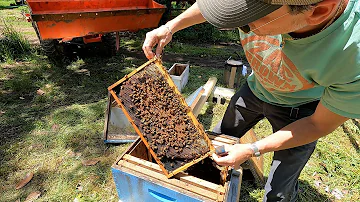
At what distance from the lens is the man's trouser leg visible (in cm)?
191

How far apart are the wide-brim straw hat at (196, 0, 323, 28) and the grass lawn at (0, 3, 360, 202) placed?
7.76 ft

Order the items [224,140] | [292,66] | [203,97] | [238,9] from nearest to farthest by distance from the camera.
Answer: [238,9] < [292,66] < [224,140] < [203,97]

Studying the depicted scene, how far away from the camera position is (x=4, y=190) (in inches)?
108

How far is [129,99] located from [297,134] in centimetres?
128

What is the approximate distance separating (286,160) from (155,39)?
5.01 ft

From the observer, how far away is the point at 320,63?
131 centimetres

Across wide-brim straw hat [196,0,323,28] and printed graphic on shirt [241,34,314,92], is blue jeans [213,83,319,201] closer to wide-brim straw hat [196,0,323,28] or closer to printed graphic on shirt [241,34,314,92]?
printed graphic on shirt [241,34,314,92]

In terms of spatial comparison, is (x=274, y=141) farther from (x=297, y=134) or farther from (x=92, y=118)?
(x=92, y=118)

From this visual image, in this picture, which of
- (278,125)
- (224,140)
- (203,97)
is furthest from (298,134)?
(203,97)

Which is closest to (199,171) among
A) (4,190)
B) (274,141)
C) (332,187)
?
(274,141)

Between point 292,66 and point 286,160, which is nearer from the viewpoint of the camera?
point 292,66

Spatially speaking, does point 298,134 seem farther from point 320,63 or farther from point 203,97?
point 203,97

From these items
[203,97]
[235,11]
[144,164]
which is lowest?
[203,97]

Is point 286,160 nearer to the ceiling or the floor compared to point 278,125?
nearer to the floor
